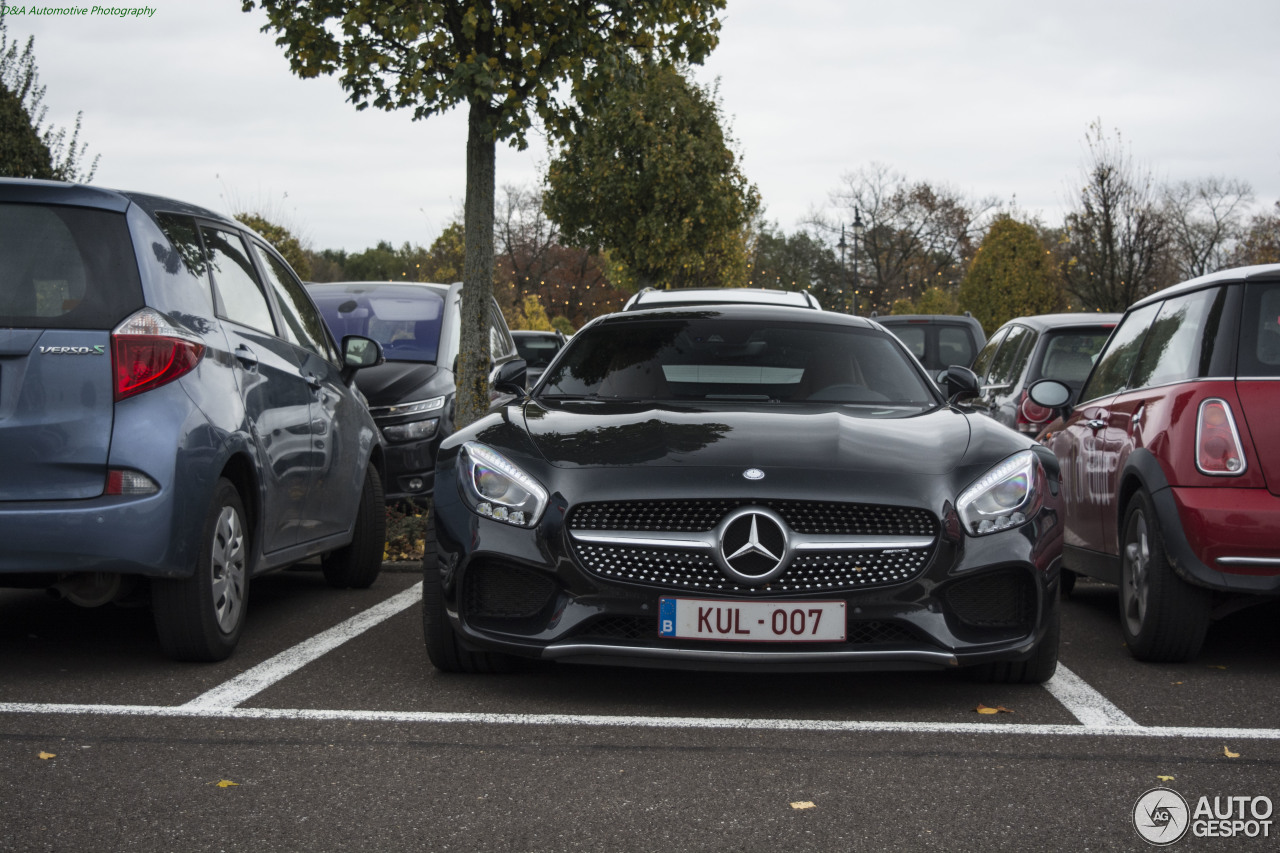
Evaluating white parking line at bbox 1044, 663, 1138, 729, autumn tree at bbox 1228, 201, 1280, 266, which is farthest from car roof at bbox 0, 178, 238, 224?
autumn tree at bbox 1228, 201, 1280, 266

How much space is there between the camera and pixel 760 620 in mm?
4375

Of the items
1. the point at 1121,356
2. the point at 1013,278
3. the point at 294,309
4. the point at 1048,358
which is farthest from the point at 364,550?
the point at 1013,278

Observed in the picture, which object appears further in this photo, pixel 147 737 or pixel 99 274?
pixel 99 274

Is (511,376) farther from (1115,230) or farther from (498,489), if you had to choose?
(1115,230)

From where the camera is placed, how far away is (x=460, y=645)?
4.91 meters

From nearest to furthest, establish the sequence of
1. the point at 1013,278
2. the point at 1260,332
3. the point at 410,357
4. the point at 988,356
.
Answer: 1. the point at 1260,332
2. the point at 410,357
3. the point at 988,356
4. the point at 1013,278

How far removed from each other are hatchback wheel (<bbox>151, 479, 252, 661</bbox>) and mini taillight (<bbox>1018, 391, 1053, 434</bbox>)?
608 cm

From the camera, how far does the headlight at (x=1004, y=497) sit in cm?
457

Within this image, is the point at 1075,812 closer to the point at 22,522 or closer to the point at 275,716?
the point at 275,716

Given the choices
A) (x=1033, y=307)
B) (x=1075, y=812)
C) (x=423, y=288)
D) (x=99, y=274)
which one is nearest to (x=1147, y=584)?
(x=1075, y=812)

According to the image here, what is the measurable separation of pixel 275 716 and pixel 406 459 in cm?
562

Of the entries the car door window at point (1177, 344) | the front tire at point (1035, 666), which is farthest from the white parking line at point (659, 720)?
the car door window at point (1177, 344)

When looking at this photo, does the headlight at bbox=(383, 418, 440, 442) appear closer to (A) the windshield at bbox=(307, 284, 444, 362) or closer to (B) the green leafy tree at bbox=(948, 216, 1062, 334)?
(A) the windshield at bbox=(307, 284, 444, 362)

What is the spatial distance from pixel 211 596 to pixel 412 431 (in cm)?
489
